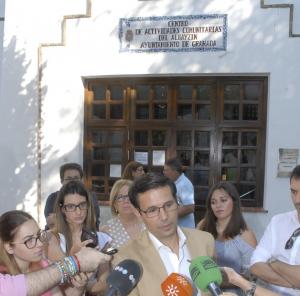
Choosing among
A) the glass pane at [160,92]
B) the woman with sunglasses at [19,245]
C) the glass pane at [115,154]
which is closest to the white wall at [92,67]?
the glass pane at [160,92]

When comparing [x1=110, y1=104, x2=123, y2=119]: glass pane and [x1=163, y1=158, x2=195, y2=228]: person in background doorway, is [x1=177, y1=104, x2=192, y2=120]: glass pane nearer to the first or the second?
[x1=110, y1=104, x2=123, y2=119]: glass pane

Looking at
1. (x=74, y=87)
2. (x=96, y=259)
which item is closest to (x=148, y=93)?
(x=74, y=87)

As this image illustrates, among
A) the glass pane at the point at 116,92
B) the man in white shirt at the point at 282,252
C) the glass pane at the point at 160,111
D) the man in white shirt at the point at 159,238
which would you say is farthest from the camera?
the glass pane at the point at 116,92

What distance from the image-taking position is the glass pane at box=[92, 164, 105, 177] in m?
6.91

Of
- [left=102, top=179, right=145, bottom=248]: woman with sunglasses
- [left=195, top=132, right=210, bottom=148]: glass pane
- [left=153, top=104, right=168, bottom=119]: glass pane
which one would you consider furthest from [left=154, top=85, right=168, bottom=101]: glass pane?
[left=102, top=179, right=145, bottom=248]: woman with sunglasses

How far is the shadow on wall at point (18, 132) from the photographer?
6848 mm

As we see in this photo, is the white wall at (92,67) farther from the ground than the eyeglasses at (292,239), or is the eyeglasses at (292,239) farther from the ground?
the white wall at (92,67)

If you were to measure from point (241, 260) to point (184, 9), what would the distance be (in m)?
4.03

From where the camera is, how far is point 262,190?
20.8 feet

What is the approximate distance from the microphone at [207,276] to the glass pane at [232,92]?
4781 millimetres

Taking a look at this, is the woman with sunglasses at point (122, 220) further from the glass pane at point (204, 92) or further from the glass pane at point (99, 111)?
the glass pane at point (99, 111)

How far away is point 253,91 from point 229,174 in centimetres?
119

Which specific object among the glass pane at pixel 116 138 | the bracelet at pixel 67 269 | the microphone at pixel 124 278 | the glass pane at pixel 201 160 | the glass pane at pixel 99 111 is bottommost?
the bracelet at pixel 67 269

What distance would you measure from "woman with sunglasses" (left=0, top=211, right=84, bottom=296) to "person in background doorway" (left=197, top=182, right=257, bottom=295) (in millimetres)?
1343
